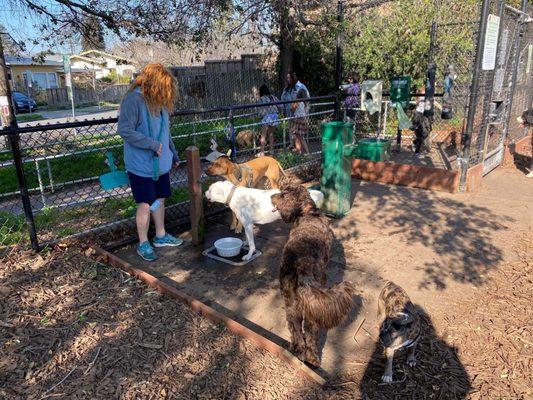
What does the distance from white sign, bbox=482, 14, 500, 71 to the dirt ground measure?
8.56 feet

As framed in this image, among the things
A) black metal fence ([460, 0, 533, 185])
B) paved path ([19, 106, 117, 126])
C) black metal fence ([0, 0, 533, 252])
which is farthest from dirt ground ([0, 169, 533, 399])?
paved path ([19, 106, 117, 126])

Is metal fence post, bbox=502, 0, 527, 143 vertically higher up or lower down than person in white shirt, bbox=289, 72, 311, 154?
higher up

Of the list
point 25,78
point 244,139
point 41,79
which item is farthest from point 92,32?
point 41,79

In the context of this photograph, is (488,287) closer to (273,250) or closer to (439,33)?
(273,250)

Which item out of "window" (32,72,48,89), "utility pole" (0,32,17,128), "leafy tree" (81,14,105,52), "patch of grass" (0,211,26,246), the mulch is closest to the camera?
the mulch

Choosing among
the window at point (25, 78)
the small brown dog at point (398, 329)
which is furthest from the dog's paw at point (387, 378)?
the window at point (25, 78)

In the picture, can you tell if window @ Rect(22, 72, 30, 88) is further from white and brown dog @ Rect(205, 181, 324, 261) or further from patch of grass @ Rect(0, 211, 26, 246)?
white and brown dog @ Rect(205, 181, 324, 261)

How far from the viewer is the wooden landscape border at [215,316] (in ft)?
8.80

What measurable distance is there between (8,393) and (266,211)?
8.14ft

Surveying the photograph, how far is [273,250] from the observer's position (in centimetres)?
458

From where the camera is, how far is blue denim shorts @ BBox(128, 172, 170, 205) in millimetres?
4055

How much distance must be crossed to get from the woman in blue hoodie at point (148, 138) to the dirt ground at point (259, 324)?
2.04 feet

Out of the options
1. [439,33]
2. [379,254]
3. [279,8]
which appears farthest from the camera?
[439,33]

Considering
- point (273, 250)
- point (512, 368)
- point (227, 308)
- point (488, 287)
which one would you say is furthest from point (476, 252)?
point (227, 308)
